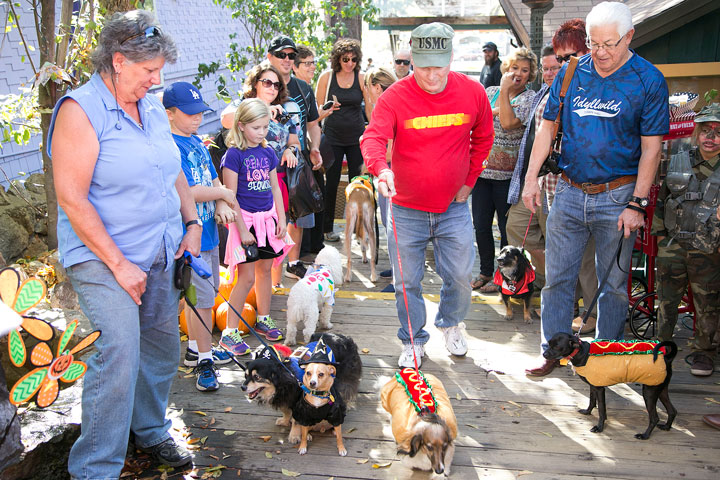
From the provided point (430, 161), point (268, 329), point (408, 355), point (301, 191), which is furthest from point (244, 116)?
point (408, 355)

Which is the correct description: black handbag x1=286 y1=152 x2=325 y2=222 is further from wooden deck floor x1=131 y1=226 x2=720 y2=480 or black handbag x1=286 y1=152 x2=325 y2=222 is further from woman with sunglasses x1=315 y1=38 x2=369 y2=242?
wooden deck floor x1=131 y1=226 x2=720 y2=480

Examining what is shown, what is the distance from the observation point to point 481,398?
13.3ft

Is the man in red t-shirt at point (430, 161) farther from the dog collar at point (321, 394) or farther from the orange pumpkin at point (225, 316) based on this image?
the orange pumpkin at point (225, 316)

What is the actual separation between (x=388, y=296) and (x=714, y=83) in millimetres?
3923

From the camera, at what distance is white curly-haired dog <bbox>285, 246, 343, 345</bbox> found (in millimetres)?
4781

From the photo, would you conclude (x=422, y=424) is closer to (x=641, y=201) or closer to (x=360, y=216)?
(x=641, y=201)

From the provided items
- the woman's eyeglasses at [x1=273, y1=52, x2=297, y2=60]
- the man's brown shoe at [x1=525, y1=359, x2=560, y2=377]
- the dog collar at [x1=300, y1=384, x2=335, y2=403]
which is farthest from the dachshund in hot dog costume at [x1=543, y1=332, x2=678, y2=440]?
the woman's eyeglasses at [x1=273, y1=52, x2=297, y2=60]

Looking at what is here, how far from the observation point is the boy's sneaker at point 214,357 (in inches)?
176

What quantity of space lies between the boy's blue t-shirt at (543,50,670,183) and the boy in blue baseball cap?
2.23 meters

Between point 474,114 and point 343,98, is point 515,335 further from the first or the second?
point 343,98

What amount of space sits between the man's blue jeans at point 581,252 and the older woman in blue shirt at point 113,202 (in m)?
2.46

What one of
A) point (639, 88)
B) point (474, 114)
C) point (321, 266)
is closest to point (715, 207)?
point (639, 88)

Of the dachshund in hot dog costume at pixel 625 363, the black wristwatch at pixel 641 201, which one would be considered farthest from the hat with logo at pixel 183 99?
the black wristwatch at pixel 641 201

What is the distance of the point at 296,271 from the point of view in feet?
20.9
